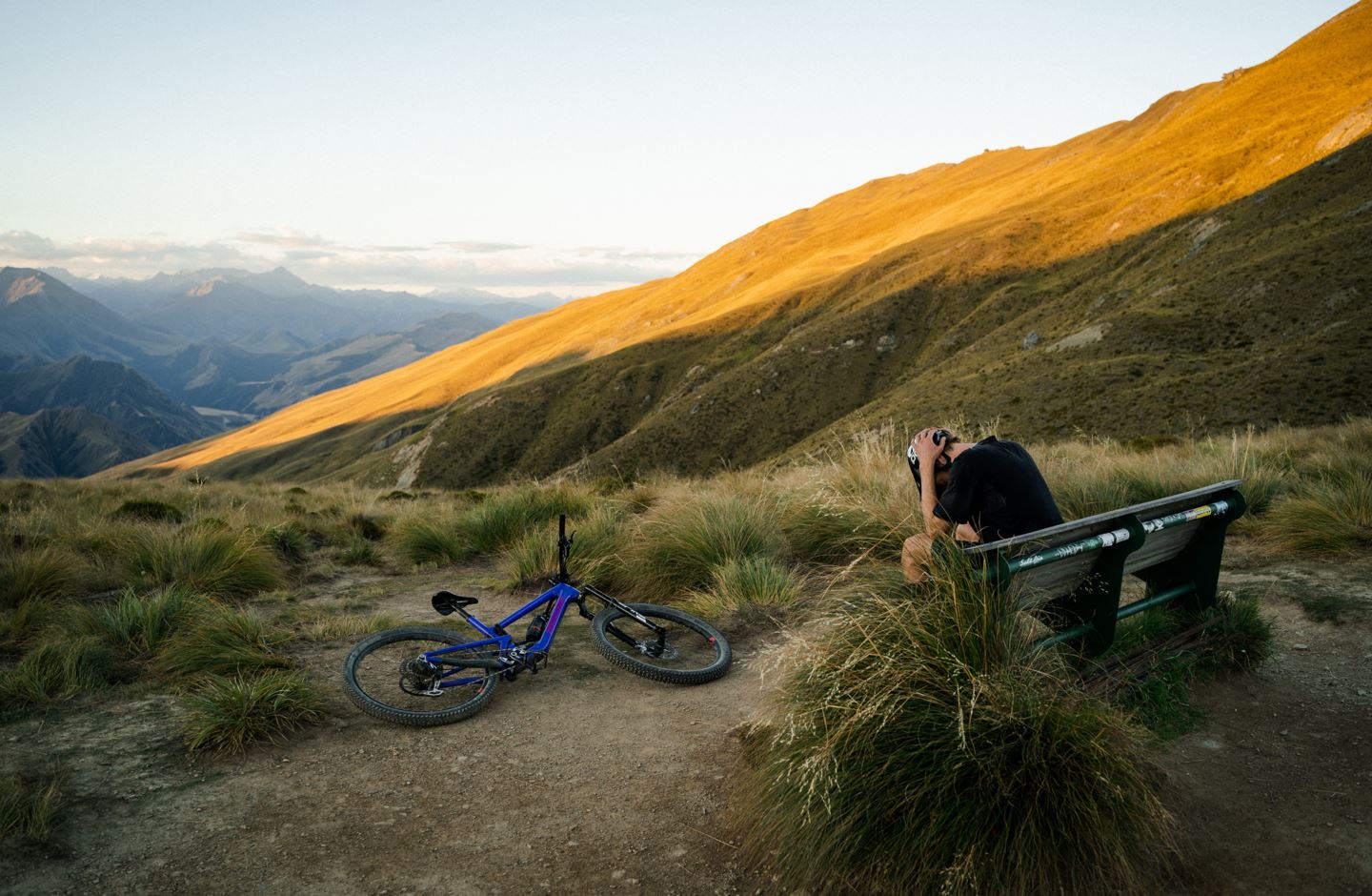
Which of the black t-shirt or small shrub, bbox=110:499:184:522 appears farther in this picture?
small shrub, bbox=110:499:184:522

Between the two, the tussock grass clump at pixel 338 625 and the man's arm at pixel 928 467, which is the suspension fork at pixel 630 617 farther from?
the man's arm at pixel 928 467

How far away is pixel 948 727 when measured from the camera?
308 cm

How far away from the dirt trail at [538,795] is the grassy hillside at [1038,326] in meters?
8.04

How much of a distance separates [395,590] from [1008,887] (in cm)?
769

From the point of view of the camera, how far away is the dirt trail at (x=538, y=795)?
333 centimetres

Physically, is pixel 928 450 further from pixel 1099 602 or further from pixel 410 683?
pixel 410 683

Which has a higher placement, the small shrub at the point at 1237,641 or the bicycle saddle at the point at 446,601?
the bicycle saddle at the point at 446,601

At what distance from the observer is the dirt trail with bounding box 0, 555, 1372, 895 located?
333 centimetres

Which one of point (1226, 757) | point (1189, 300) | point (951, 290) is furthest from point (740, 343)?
point (1226, 757)

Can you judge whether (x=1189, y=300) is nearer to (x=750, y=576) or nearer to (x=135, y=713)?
(x=750, y=576)

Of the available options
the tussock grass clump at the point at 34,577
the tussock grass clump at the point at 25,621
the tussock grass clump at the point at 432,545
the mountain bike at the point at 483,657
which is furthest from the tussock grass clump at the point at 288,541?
the mountain bike at the point at 483,657

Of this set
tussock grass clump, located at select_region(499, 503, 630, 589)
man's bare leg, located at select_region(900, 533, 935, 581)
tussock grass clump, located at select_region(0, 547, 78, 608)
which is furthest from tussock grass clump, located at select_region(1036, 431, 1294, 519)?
tussock grass clump, located at select_region(0, 547, 78, 608)

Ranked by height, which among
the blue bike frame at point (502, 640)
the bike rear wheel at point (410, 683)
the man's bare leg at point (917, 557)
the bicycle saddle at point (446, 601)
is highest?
the man's bare leg at point (917, 557)

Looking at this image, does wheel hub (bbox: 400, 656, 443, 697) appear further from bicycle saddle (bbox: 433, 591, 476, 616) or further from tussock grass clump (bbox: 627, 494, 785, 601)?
tussock grass clump (bbox: 627, 494, 785, 601)
